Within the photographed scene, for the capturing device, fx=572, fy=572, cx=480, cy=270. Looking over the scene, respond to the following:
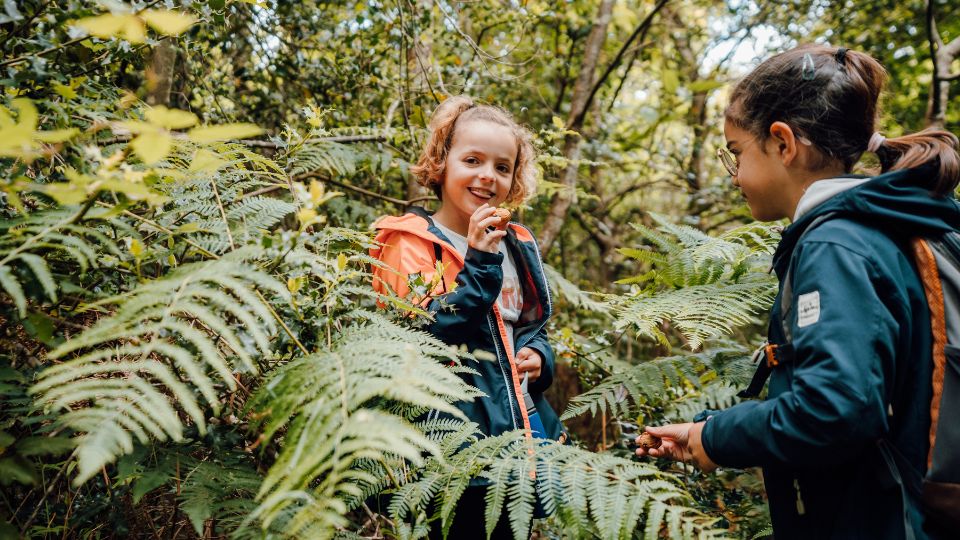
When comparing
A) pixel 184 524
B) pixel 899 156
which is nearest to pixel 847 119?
pixel 899 156

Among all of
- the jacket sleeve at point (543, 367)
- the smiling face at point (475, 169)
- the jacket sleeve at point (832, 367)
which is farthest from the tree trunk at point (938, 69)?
the jacket sleeve at point (543, 367)

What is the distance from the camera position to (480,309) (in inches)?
83.0

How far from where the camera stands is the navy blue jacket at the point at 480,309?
6.82 feet

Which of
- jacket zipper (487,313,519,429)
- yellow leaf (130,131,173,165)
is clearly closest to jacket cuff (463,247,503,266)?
jacket zipper (487,313,519,429)

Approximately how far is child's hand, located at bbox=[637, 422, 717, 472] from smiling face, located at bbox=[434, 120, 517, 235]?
124cm

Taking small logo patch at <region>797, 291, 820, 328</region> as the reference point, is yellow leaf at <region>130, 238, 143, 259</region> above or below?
below

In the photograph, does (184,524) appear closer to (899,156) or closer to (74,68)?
(74,68)

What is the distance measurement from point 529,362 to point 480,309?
455 millimetres

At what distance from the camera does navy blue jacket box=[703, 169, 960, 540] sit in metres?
1.39

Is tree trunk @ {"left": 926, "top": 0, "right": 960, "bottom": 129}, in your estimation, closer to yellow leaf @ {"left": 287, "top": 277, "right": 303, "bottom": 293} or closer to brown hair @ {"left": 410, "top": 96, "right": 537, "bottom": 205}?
brown hair @ {"left": 410, "top": 96, "right": 537, "bottom": 205}

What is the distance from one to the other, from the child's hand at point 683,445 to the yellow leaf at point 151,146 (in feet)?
5.32

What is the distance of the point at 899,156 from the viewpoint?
68.0 inches

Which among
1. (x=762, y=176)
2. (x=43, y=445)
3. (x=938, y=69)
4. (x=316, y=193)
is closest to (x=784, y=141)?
(x=762, y=176)

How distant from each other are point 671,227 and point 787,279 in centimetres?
125
